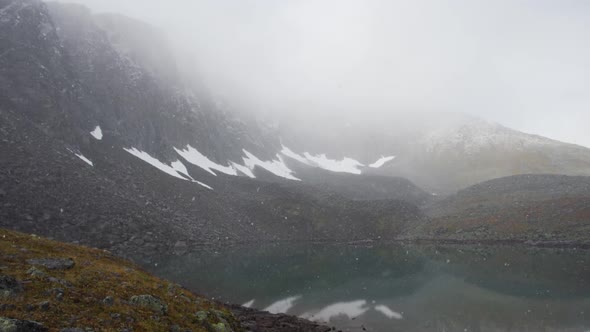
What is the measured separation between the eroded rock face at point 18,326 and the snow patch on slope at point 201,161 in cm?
10579

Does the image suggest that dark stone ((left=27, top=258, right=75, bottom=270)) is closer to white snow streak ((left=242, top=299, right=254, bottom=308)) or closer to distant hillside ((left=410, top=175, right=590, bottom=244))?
white snow streak ((left=242, top=299, right=254, bottom=308))

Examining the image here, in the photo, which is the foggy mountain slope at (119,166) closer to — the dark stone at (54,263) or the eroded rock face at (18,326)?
the dark stone at (54,263)

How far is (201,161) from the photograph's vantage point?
124375mm

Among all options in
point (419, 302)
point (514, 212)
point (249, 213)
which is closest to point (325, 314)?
point (419, 302)

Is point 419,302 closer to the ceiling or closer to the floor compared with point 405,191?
closer to the floor

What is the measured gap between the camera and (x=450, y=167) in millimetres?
194000

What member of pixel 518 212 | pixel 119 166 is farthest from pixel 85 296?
pixel 518 212

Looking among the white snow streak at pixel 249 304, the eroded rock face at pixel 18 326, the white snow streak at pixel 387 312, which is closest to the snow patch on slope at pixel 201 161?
the white snow streak at pixel 249 304

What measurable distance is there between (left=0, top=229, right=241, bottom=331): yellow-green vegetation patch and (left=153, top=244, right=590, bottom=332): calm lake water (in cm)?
1535

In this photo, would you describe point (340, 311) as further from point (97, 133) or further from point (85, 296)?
point (97, 133)

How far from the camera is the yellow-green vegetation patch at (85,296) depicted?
16.0 m

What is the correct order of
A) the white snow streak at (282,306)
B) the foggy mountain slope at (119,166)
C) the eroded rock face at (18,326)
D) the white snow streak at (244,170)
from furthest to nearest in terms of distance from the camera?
the white snow streak at (244,170) < the foggy mountain slope at (119,166) < the white snow streak at (282,306) < the eroded rock face at (18,326)

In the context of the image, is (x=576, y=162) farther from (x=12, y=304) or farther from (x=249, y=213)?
(x=12, y=304)

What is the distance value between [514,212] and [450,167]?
354 feet
